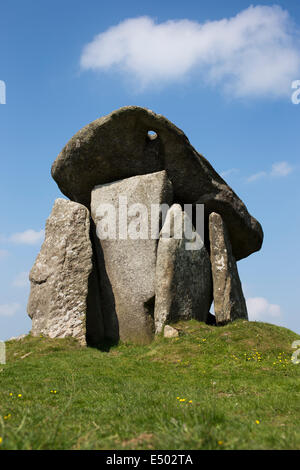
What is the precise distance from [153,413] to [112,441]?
5.09 ft

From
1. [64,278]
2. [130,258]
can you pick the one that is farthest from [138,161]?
[64,278]

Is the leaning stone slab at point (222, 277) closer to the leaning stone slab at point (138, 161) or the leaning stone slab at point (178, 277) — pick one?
the leaning stone slab at point (178, 277)

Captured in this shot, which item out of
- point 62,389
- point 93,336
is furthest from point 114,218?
point 62,389

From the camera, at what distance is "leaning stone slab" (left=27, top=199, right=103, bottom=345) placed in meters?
13.8

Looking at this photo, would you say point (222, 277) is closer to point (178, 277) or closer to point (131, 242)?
point (178, 277)

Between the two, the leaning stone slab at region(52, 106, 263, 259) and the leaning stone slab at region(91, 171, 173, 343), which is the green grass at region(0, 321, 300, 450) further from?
the leaning stone slab at region(52, 106, 263, 259)

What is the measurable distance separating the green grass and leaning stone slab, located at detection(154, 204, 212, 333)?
0.61 metres

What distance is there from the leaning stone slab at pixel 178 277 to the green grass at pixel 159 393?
611mm

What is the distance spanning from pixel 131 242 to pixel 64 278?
2.46 metres

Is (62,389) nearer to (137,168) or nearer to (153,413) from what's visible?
(153,413)

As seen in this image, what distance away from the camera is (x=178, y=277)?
14164 mm

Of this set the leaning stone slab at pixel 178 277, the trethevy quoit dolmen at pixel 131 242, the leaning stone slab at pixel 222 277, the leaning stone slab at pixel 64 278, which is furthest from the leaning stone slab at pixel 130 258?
the leaning stone slab at pixel 222 277

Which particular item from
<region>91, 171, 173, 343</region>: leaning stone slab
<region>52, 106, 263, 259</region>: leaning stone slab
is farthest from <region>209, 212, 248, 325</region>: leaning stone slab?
<region>91, 171, 173, 343</region>: leaning stone slab
